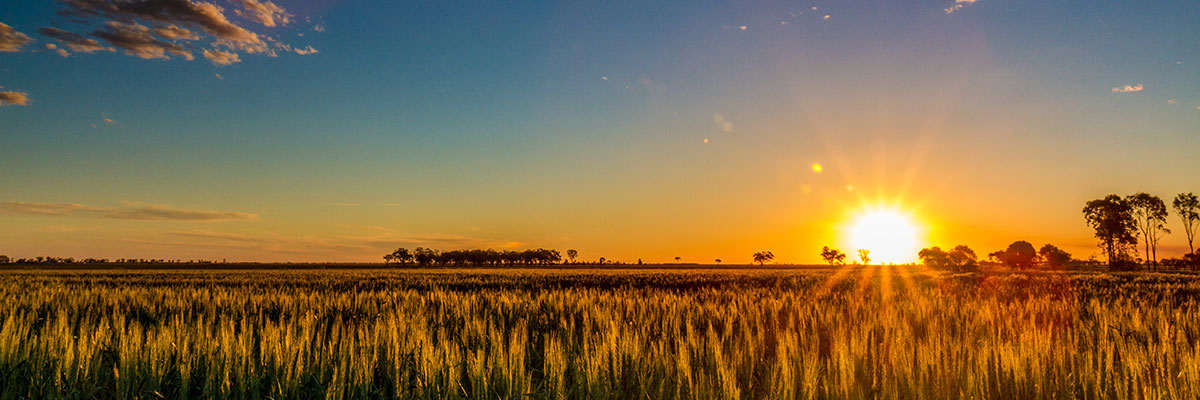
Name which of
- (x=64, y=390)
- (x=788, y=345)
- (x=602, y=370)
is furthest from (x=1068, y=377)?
(x=64, y=390)

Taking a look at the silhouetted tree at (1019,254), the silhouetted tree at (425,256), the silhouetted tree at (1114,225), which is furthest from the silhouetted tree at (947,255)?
the silhouetted tree at (425,256)

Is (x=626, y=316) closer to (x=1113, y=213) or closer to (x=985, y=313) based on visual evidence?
(x=985, y=313)

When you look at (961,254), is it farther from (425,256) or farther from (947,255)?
(425,256)

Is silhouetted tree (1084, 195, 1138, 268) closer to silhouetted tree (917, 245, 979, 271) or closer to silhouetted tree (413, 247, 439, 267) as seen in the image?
silhouetted tree (917, 245, 979, 271)

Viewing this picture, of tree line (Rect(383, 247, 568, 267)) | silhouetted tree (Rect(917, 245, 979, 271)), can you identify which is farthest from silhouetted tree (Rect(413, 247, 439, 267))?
silhouetted tree (Rect(917, 245, 979, 271))

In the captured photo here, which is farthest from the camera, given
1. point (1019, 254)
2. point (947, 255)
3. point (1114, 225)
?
point (947, 255)

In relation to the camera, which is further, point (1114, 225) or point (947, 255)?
point (947, 255)

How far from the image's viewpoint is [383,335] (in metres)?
3.85

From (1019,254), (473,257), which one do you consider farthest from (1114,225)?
(473,257)

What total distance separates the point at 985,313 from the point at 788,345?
339 cm

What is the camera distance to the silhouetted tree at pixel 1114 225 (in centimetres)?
6856

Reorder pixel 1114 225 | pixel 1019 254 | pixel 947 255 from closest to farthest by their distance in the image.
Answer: pixel 1114 225, pixel 1019 254, pixel 947 255

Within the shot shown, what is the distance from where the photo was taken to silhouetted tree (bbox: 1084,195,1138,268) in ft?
225

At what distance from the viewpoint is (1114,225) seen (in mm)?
68875
